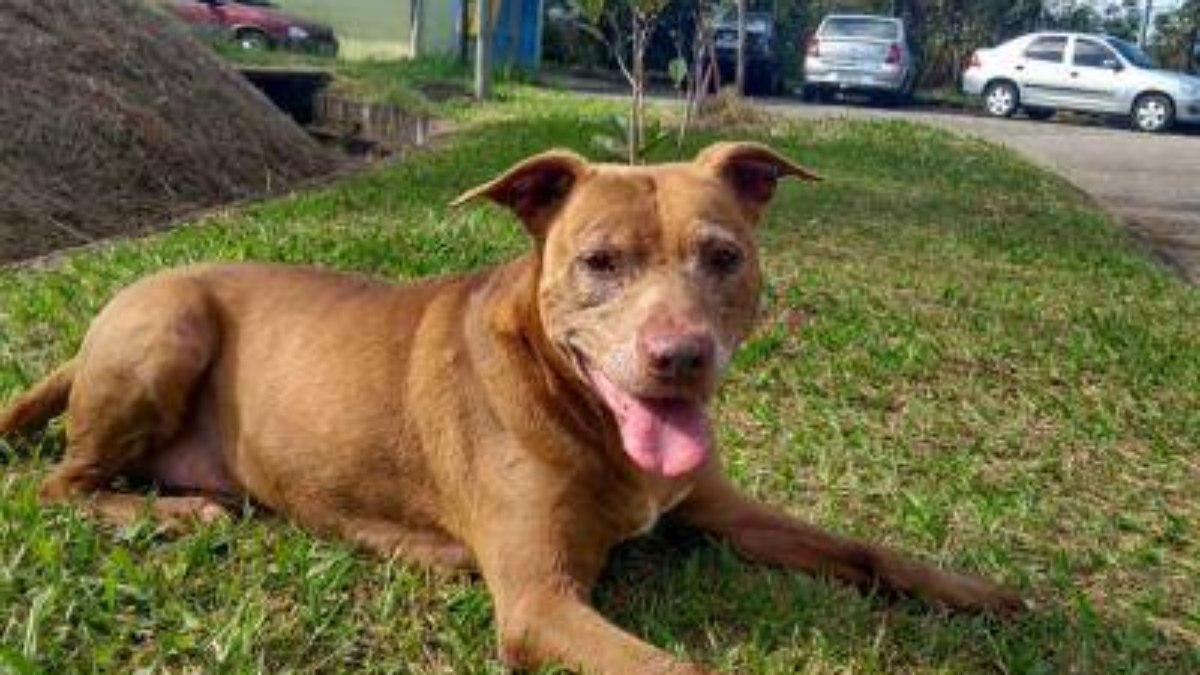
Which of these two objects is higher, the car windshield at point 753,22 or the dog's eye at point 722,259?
the car windshield at point 753,22

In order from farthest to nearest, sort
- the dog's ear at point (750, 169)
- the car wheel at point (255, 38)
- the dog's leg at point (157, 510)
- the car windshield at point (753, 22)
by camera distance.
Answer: the car windshield at point (753, 22) < the car wheel at point (255, 38) < the dog's leg at point (157, 510) < the dog's ear at point (750, 169)

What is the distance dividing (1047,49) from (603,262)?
85.4 feet

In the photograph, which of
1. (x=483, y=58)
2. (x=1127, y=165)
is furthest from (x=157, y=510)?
(x=1127, y=165)

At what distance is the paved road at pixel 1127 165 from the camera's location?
11992mm

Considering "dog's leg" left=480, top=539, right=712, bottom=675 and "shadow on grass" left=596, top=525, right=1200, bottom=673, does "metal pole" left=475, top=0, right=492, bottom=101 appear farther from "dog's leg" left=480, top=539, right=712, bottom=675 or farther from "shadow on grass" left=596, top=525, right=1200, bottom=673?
"dog's leg" left=480, top=539, right=712, bottom=675

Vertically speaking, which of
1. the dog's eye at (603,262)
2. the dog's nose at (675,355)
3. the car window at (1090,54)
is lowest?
the dog's nose at (675,355)

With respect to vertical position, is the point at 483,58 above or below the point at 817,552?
above

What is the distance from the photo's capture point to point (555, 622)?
321 centimetres

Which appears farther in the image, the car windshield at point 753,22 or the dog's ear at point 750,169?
the car windshield at point 753,22

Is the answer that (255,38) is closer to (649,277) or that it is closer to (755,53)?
(755,53)

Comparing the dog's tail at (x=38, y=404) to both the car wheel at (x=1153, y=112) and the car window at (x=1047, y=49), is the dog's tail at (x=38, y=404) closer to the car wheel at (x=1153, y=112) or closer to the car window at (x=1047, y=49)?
the car wheel at (x=1153, y=112)

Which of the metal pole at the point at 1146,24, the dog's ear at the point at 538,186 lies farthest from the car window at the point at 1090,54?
the dog's ear at the point at 538,186

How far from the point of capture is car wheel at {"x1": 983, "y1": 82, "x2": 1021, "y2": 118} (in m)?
27.9

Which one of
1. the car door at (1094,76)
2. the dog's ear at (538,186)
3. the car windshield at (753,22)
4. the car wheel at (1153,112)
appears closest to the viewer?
the dog's ear at (538,186)
